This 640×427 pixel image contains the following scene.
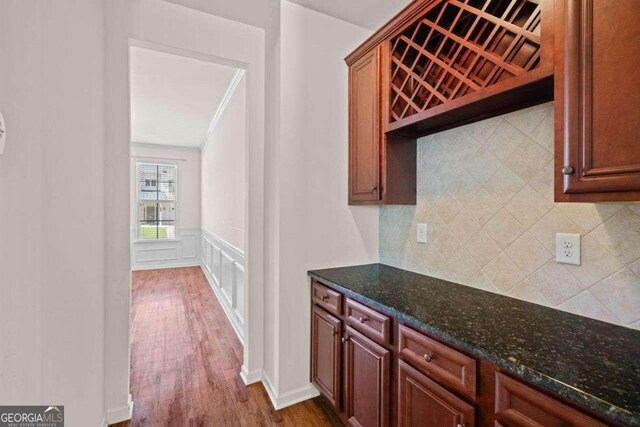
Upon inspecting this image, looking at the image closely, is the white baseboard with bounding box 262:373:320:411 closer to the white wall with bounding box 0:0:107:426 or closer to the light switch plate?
the white wall with bounding box 0:0:107:426

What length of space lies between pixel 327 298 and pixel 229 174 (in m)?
2.60

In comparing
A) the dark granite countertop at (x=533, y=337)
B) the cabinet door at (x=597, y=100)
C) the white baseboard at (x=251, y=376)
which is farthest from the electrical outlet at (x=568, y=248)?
the white baseboard at (x=251, y=376)

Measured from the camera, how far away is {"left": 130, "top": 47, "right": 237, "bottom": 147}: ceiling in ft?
9.69

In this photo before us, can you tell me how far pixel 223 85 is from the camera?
349cm

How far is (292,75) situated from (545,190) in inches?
64.2

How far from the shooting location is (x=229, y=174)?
12.6ft

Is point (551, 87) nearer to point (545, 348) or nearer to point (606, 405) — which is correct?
point (545, 348)

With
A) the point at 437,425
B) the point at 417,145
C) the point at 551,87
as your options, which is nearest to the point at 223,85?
the point at 417,145

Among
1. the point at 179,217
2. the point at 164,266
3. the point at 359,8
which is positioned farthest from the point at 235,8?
the point at 164,266

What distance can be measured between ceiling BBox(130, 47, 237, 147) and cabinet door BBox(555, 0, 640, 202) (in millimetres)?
2771

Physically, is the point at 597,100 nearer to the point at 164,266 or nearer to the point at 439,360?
the point at 439,360

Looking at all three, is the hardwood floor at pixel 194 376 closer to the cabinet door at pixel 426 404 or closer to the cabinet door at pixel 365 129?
the cabinet door at pixel 426 404

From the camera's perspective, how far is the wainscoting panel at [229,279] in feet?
9.91

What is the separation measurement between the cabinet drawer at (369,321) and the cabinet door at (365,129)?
72 centimetres
